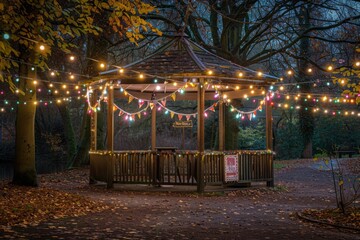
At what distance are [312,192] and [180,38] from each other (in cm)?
677

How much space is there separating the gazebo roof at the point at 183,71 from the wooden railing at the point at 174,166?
229 centimetres

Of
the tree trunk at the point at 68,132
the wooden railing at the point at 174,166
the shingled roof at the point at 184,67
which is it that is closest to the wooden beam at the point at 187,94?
the shingled roof at the point at 184,67

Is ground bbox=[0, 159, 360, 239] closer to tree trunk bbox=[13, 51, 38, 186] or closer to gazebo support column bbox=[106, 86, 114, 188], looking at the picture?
gazebo support column bbox=[106, 86, 114, 188]

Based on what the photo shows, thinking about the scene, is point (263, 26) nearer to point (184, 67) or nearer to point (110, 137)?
point (184, 67)

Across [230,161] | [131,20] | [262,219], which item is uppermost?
[131,20]

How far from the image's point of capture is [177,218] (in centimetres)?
971

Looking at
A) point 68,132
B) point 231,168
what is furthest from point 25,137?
point 68,132

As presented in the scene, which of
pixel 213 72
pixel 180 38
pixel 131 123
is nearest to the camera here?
pixel 213 72

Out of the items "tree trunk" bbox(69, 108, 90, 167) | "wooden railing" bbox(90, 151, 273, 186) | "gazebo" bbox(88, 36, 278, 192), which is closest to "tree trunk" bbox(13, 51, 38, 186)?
"gazebo" bbox(88, 36, 278, 192)

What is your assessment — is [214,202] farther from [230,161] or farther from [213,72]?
[213,72]

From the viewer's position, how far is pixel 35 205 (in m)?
10.5

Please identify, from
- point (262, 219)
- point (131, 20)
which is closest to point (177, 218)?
point (262, 219)

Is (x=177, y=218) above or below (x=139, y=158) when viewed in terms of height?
below

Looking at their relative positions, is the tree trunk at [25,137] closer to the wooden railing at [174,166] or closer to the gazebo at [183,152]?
the gazebo at [183,152]
